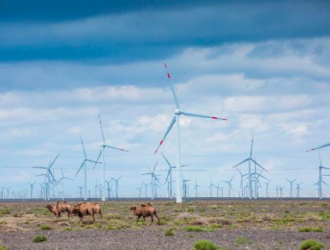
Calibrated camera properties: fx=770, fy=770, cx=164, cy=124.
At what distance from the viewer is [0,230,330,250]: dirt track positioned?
4047 centimetres

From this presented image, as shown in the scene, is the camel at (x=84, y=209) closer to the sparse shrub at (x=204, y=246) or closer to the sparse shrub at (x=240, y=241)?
the sparse shrub at (x=240, y=241)

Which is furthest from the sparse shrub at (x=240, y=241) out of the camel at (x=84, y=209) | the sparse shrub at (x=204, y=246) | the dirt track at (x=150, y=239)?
the camel at (x=84, y=209)

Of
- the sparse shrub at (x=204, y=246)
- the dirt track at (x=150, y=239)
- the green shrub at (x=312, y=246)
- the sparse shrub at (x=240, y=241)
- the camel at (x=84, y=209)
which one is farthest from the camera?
the camel at (x=84, y=209)

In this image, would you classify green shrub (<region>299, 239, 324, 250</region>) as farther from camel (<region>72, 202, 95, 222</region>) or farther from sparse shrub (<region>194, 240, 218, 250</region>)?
camel (<region>72, 202, 95, 222</region>)

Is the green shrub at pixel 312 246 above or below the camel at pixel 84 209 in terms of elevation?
below

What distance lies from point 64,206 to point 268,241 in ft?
98.2

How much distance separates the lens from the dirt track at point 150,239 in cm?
4047

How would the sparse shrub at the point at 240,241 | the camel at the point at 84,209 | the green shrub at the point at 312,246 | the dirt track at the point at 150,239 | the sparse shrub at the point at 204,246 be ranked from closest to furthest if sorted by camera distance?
the green shrub at the point at 312,246 < the sparse shrub at the point at 204,246 < the dirt track at the point at 150,239 < the sparse shrub at the point at 240,241 < the camel at the point at 84,209

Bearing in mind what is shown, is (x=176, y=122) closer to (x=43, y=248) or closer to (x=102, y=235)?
(x=102, y=235)

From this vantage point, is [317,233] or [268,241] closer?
[268,241]

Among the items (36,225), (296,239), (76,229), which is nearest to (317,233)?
(296,239)

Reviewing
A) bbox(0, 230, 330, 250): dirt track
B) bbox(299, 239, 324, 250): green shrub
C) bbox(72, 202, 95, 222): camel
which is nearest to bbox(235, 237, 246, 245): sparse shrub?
bbox(0, 230, 330, 250): dirt track

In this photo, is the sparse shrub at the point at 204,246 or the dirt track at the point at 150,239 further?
the dirt track at the point at 150,239

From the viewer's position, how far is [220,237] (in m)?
46.0
